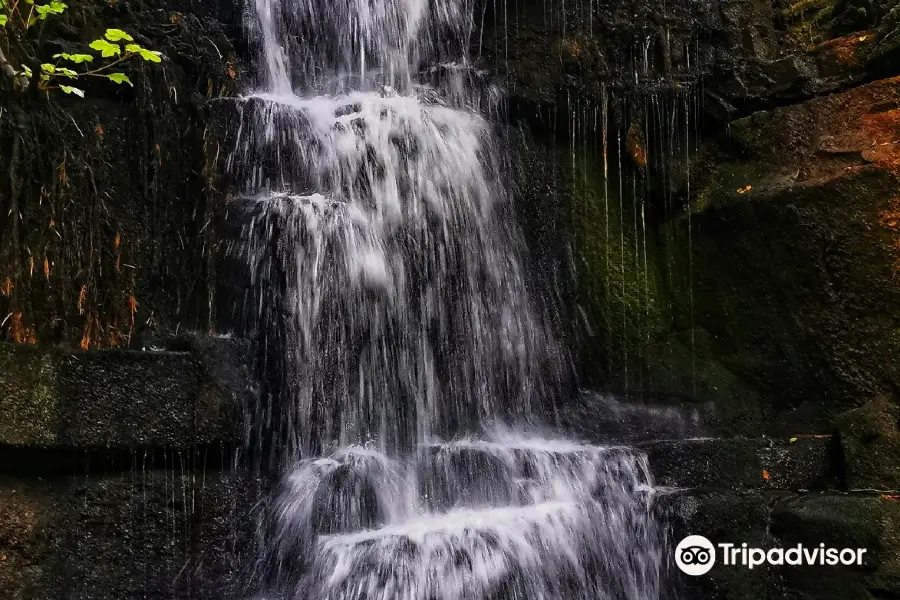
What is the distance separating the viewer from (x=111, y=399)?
3.48m

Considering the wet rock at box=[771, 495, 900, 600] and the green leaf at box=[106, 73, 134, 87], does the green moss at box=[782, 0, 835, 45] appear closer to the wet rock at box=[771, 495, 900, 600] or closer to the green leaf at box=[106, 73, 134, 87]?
the wet rock at box=[771, 495, 900, 600]

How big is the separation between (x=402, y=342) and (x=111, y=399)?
190 cm

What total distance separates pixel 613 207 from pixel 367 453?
9.33 feet

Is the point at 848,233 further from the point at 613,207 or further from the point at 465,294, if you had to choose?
the point at 465,294

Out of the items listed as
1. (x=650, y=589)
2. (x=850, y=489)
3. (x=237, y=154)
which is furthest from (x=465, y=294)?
(x=850, y=489)

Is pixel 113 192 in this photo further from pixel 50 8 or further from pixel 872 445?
pixel 872 445

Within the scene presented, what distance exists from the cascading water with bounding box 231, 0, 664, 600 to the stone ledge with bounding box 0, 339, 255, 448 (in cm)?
53

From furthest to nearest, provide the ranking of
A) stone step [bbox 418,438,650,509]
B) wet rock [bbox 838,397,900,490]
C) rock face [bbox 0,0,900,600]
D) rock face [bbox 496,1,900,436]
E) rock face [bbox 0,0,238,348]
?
rock face [bbox 496,1,900,436]
wet rock [bbox 838,397,900,490]
stone step [bbox 418,438,650,509]
rock face [bbox 0,0,238,348]
rock face [bbox 0,0,900,600]

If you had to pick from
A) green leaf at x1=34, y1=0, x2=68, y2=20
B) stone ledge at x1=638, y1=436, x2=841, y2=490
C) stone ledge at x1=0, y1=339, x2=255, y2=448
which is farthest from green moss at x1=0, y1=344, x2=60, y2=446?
stone ledge at x1=638, y1=436, x2=841, y2=490

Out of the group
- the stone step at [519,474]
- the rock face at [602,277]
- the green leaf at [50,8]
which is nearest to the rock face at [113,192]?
the rock face at [602,277]

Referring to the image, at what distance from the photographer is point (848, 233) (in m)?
4.61

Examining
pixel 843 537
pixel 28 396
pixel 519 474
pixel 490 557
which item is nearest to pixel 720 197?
pixel 843 537

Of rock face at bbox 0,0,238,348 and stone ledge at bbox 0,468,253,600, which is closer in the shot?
stone ledge at bbox 0,468,253,600

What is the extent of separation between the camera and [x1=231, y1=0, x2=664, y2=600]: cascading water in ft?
12.5
